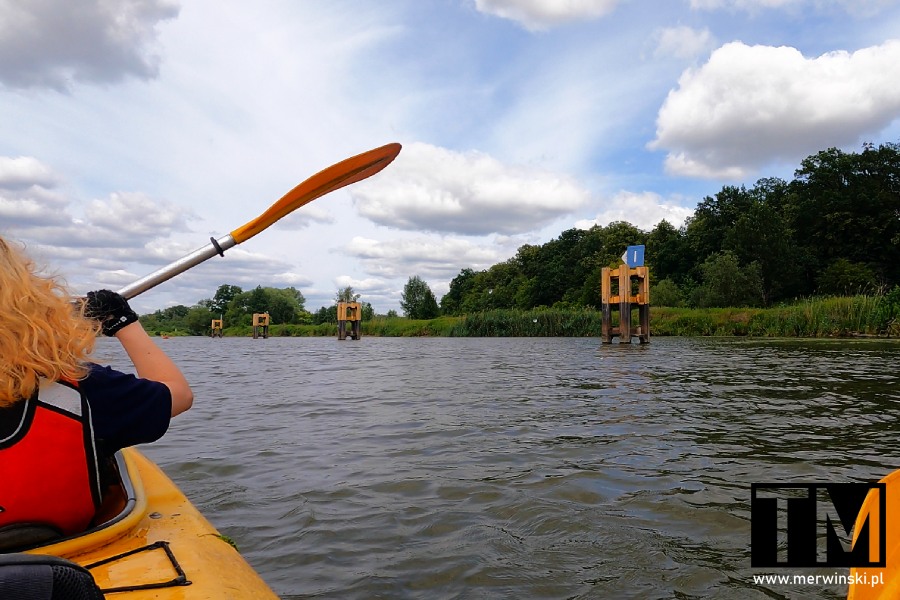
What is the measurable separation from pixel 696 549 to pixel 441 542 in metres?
1.16

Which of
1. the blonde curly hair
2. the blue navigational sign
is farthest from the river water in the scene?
the blue navigational sign

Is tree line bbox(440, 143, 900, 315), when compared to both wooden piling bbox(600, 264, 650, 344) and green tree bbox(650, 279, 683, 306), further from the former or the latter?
wooden piling bbox(600, 264, 650, 344)

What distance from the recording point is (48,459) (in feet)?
4.48

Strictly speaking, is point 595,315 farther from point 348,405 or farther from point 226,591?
point 226,591

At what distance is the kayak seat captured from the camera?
2.76 feet

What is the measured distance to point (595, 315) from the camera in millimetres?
26125

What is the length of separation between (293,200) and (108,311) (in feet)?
6.64

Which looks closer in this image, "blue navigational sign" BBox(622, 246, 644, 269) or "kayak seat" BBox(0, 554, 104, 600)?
"kayak seat" BBox(0, 554, 104, 600)

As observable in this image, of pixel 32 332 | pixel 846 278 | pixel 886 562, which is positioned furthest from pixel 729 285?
pixel 32 332

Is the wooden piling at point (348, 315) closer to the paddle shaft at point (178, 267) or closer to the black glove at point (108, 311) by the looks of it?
the paddle shaft at point (178, 267)

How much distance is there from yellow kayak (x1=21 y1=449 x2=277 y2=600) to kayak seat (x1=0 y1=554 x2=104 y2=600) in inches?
23.5

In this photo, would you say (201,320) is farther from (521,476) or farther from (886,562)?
(886,562)

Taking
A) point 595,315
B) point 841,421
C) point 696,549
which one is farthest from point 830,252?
point 696,549

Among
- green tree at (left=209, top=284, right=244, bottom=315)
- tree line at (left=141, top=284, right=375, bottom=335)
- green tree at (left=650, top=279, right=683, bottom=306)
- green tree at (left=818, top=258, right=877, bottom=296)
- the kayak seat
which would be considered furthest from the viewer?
green tree at (left=209, top=284, right=244, bottom=315)
